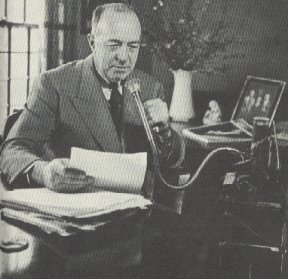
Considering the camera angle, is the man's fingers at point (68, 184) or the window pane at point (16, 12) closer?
the man's fingers at point (68, 184)

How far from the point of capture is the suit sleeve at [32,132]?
124 centimetres

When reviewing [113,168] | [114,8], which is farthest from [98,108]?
[113,168]

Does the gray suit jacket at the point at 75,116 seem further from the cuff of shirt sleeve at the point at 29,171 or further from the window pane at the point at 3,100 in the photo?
the window pane at the point at 3,100

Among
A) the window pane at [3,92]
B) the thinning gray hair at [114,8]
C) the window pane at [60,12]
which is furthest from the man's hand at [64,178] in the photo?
the window pane at [60,12]

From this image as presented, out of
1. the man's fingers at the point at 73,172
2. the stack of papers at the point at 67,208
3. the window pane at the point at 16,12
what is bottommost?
the stack of papers at the point at 67,208

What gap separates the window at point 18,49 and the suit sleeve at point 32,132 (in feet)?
1.75

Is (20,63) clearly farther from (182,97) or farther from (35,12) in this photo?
(182,97)

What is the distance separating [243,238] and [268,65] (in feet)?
5.82

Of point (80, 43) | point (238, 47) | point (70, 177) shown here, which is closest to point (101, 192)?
Result: point (70, 177)

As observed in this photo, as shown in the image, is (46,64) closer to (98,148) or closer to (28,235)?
(98,148)

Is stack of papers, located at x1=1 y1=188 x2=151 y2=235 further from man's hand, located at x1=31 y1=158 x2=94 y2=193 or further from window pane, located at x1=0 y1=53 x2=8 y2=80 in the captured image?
window pane, located at x1=0 y1=53 x2=8 y2=80

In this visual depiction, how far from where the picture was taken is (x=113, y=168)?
1139 mm

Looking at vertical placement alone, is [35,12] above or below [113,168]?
above

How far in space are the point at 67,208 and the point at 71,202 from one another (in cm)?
4
